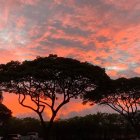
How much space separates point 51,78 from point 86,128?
1185 inches

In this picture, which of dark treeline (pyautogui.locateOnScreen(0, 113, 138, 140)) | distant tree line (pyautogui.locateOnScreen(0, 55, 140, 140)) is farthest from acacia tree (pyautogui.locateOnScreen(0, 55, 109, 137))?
dark treeline (pyautogui.locateOnScreen(0, 113, 138, 140))

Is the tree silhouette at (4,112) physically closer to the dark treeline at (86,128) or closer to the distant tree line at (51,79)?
the dark treeline at (86,128)

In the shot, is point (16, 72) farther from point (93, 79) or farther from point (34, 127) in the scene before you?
point (34, 127)

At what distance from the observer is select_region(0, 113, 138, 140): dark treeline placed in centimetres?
7681

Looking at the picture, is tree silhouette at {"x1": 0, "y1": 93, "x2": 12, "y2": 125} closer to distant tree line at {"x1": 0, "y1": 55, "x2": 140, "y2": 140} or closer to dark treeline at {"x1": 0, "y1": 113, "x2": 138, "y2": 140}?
dark treeline at {"x1": 0, "y1": 113, "x2": 138, "y2": 140}

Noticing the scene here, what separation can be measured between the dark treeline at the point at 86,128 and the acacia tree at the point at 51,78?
2450cm

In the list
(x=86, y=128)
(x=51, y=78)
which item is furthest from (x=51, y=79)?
(x=86, y=128)

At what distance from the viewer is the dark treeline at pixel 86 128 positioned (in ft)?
252

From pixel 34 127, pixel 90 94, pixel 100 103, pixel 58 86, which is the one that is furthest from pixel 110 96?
pixel 34 127

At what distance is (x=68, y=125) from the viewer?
253 ft

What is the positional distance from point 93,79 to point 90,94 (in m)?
4.58

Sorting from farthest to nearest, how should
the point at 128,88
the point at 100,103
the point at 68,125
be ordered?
the point at 68,125 → the point at 100,103 → the point at 128,88

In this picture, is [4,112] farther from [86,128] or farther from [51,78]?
[51,78]

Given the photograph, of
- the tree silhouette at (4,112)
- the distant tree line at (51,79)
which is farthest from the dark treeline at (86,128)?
the distant tree line at (51,79)
